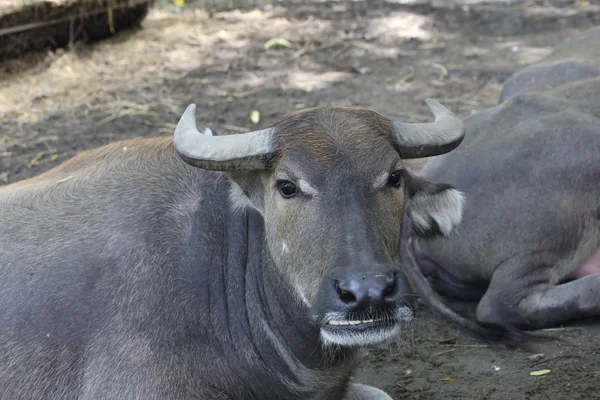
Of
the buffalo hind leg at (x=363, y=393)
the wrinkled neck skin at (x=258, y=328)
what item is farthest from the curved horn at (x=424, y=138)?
the buffalo hind leg at (x=363, y=393)

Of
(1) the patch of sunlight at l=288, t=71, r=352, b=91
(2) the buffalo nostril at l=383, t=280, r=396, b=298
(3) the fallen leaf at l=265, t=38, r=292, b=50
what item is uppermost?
(2) the buffalo nostril at l=383, t=280, r=396, b=298

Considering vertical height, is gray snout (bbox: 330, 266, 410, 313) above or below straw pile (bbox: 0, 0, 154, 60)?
above

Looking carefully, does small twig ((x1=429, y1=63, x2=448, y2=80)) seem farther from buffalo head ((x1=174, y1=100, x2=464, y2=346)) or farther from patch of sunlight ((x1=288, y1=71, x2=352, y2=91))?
buffalo head ((x1=174, y1=100, x2=464, y2=346))

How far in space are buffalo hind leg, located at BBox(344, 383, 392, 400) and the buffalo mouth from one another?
43.4 inches


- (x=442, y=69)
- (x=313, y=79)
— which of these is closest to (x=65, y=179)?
(x=313, y=79)

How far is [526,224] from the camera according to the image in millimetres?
4996

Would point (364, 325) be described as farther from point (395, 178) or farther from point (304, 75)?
point (304, 75)

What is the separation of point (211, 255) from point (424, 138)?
3.87ft

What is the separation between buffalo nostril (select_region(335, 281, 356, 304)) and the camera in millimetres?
3160

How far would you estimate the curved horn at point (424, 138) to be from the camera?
383 centimetres

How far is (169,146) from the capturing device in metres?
4.30

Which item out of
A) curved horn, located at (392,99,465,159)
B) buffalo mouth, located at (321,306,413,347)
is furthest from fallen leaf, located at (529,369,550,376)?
buffalo mouth, located at (321,306,413,347)

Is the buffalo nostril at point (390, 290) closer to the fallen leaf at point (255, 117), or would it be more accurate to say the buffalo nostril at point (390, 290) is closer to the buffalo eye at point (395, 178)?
the buffalo eye at point (395, 178)

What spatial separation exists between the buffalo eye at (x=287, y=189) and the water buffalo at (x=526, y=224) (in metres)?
1.37
